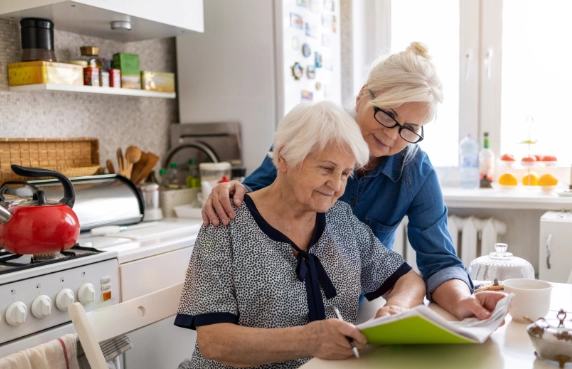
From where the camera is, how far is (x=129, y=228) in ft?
7.59

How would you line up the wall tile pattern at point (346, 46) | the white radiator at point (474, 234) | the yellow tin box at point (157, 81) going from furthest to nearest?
the wall tile pattern at point (346, 46) < the white radiator at point (474, 234) < the yellow tin box at point (157, 81)

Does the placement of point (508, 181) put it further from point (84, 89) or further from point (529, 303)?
point (84, 89)

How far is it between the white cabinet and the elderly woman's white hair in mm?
1125

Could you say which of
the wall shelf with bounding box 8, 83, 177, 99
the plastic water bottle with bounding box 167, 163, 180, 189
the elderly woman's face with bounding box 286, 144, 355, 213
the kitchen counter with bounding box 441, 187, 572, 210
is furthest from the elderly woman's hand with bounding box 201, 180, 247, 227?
the kitchen counter with bounding box 441, 187, 572, 210

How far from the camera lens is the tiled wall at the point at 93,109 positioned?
7.23ft

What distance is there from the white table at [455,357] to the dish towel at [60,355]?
614mm

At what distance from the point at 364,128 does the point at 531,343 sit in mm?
646

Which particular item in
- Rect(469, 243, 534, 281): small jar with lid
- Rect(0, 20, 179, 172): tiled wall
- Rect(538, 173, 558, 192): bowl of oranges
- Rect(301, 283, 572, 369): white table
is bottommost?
Rect(469, 243, 534, 281): small jar with lid

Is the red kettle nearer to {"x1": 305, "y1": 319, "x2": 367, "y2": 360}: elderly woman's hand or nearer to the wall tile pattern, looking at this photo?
{"x1": 305, "y1": 319, "x2": 367, "y2": 360}: elderly woman's hand

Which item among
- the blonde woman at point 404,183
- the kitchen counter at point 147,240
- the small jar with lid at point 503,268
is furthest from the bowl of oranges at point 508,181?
the kitchen counter at point 147,240

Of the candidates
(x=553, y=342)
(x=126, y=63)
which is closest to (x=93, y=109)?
(x=126, y=63)

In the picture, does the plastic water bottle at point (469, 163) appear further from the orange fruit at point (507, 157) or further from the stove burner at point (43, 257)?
the stove burner at point (43, 257)

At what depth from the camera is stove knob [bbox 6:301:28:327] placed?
153cm

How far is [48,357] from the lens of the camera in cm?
140
